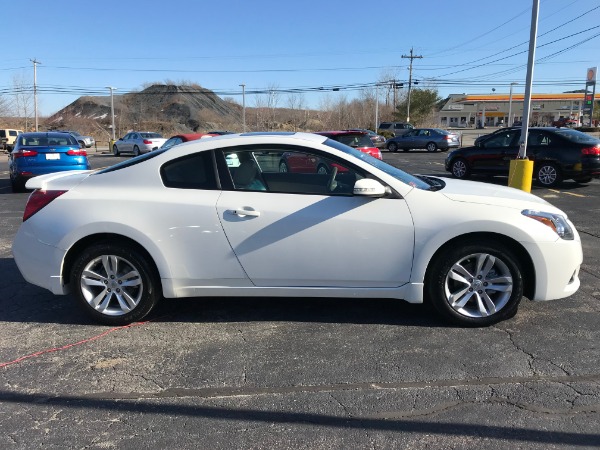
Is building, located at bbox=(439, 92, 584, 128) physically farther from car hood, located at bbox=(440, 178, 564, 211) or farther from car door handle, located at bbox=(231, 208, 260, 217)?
car door handle, located at bbox=(231, 208, 260, 217)

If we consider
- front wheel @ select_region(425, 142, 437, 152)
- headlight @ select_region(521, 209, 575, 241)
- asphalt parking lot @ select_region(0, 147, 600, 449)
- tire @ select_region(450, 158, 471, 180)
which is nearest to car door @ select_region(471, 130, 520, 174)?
tire @ select_region(450, 158, 471, 180)

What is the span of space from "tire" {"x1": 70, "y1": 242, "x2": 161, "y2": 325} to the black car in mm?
11376

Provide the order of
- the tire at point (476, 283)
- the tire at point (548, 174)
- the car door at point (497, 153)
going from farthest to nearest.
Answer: the car door at point (497, 153) → the tire at point (548, 174) → the tire at point (476, 283)

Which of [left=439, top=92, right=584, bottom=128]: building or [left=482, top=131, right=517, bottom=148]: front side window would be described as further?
[left=439, top=92, right=584, bottom=128]: building

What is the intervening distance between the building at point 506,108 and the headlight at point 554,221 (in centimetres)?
8945

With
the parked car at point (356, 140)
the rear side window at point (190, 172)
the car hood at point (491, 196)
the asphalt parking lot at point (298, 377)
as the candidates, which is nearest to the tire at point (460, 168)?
the parked car at point (356, 140)

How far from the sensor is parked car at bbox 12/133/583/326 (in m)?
3.91

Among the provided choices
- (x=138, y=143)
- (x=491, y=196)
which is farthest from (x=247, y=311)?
(x=138, y=143)

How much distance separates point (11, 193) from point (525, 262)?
12.7 meters

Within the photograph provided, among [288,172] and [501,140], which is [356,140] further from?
[288,172]

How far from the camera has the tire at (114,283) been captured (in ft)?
13.4

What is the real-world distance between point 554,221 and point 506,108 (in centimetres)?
9745

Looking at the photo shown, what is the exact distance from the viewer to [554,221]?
4004mm

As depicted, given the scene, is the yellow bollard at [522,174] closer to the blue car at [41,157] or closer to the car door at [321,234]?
the car door at [321,234]
